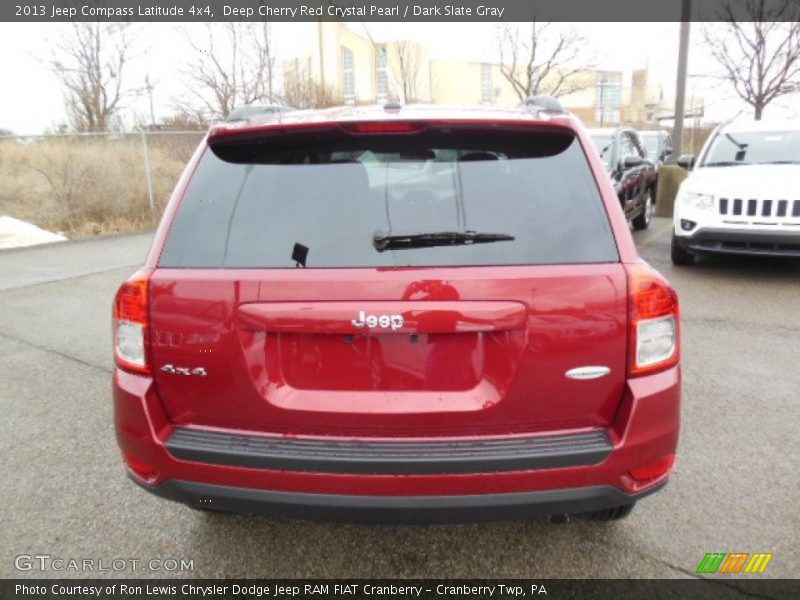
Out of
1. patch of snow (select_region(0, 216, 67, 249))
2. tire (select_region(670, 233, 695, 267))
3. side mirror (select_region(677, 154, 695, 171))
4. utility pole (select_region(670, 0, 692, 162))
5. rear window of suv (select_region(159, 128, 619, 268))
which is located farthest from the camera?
utility pole (select_region(670, 0, 692, 162))

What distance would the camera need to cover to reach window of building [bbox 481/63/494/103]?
213 ft

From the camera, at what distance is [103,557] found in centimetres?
252

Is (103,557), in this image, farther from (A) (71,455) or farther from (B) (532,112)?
(B) (532,112)

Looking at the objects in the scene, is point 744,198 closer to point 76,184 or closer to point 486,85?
point 76,184

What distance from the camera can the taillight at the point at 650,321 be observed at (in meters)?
1.94

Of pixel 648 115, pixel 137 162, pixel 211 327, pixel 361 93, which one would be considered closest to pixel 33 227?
pixel 137 162

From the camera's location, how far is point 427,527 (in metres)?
2.68

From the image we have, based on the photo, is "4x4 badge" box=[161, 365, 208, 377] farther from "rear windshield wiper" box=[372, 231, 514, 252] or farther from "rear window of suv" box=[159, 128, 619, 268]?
"rear windshield wiper" box=[372, 231, 514, 252]

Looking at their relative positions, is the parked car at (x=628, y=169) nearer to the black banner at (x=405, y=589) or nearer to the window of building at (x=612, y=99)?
the black banner at (x=405, y=589)

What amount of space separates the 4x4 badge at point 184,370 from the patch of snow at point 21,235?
448 inches

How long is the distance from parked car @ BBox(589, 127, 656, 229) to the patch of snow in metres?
10.2

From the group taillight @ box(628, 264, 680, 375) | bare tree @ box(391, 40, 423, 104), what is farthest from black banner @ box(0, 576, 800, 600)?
bare tree @ box(391, 40, 423, 104)

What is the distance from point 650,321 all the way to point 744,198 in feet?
19.0

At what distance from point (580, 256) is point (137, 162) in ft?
48.5
